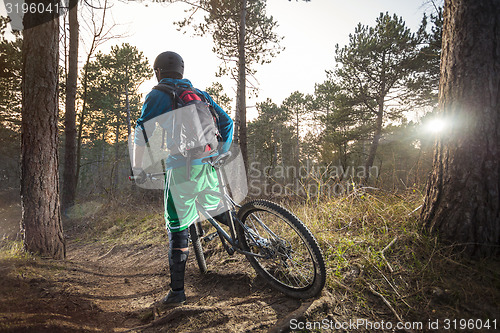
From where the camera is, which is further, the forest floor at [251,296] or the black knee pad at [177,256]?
the black knee pad at [177,256]

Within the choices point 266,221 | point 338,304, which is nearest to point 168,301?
point 266,221

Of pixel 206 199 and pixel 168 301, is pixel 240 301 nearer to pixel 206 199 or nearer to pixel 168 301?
pixel 168 301

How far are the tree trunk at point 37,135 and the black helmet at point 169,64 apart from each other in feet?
6.83

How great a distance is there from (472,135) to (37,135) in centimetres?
503

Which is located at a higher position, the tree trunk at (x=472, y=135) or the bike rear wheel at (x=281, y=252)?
the tree trunk at (x=472, y=135)

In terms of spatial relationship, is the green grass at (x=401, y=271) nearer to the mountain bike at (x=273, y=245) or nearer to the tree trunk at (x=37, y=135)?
the mountain bike at (x=273, y=245)

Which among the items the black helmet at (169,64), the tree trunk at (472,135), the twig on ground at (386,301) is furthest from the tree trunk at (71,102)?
the tree trunk at (472,135)

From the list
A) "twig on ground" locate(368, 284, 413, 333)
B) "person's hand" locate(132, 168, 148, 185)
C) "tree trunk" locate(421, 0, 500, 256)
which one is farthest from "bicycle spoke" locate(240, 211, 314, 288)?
"tree trunk" locate(421, 0, 500, 256)

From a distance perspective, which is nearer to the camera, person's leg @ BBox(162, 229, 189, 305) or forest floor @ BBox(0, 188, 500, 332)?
forest floor @ BBox(0, 188, 500, 332)

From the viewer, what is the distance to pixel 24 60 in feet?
10.3

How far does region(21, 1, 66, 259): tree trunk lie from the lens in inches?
122

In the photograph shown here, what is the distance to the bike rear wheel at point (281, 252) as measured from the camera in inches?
68.9

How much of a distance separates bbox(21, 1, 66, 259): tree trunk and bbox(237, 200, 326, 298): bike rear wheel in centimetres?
297

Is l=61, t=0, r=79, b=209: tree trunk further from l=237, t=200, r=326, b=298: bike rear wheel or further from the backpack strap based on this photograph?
l=237, t=200, r=326, b=298: bike rear wheel
